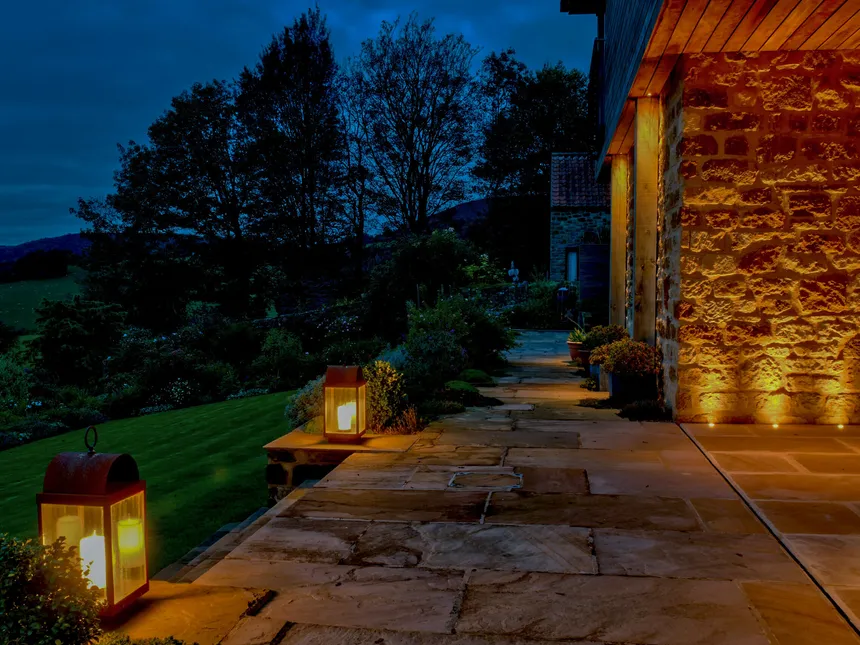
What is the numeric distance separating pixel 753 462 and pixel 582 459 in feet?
3.59

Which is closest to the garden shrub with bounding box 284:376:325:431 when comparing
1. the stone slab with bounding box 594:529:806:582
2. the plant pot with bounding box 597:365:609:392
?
the stone slab with bounding box 594:529:806:582

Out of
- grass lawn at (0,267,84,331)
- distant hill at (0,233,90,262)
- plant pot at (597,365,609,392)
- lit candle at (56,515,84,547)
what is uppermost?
distant hill at (0,233,90,262)

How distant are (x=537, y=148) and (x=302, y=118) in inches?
427


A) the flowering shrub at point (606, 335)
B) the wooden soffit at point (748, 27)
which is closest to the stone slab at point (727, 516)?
the wooden soffit at point (748, 27)

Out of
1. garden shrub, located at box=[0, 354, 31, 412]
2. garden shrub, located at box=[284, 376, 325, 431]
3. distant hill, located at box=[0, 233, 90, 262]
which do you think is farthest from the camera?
distant hill, located at box=[0, 233, 90, 262]

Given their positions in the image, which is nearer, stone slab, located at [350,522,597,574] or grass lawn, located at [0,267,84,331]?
stone slab, located at [350,522,597,574]

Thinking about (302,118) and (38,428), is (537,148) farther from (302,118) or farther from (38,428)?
(38,428)

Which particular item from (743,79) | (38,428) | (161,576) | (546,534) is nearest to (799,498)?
(546,534)

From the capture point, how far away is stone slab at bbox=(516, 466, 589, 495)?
12.3 feet

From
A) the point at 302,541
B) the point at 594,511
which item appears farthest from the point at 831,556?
the point at 302,541

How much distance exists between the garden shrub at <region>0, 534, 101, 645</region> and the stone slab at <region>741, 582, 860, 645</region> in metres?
2.10

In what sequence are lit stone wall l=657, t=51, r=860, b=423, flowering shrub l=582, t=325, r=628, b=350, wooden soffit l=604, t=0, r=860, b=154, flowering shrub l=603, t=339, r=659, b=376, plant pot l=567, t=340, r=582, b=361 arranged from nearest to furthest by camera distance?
wooden soffit l=604, t=0, r=860, b=154, lit stone wall l=657, t=51, r=860, b=423, flowering shrub l=603, t=339, r=659, b=376, flowering shrub l=582, t=325, r=628, b=350, plant pot l=567, t=340, r=582, b=361

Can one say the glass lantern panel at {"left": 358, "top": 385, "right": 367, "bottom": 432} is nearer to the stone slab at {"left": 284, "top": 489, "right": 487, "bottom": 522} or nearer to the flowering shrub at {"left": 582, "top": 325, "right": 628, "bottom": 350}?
the stone slab at {"left": 284, "top": 489, "right": 487, "bottom": 522}

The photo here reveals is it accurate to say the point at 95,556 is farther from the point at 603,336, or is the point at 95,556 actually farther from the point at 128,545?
the point at 603,336
